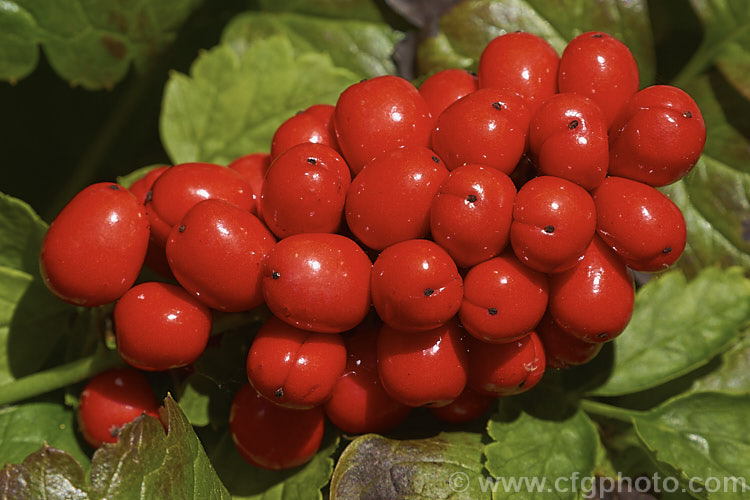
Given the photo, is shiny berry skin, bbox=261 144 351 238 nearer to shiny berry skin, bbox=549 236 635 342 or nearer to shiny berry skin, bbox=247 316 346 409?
shiny berry skin, bbox=247 316 346 409

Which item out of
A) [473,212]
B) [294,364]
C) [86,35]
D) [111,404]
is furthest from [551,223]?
[86,35]

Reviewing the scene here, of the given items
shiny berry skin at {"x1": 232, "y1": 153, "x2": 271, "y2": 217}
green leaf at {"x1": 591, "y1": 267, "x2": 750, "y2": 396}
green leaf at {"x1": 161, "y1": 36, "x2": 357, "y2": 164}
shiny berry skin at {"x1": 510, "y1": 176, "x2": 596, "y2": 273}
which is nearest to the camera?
shiny berry skin at {"x1": 510, "y1": 176, "x2": 596, "y2": 273}

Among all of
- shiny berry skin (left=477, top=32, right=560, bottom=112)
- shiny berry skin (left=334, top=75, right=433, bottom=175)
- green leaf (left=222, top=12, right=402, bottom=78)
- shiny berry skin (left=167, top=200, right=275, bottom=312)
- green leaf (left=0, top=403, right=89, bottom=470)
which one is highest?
shiny berry skin (left=477, top=32, right=560, bottom=112)

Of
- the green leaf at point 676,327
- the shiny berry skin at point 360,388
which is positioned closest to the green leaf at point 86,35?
the shiny berry skin at point 360,388

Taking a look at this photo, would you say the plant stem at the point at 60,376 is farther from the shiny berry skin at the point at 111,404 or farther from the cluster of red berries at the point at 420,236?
the cluster of red berries at the point at 420,236

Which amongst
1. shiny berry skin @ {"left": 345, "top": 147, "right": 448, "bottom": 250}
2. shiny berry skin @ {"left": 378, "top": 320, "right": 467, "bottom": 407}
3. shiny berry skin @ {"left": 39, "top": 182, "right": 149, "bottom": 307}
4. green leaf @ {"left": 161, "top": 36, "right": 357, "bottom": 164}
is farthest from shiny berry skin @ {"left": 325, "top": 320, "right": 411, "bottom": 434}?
green leaf @ {"left": 161, "top": 36, "right": 357, "bottom": 164}

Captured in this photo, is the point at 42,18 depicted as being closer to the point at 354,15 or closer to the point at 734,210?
the point at 354,15
